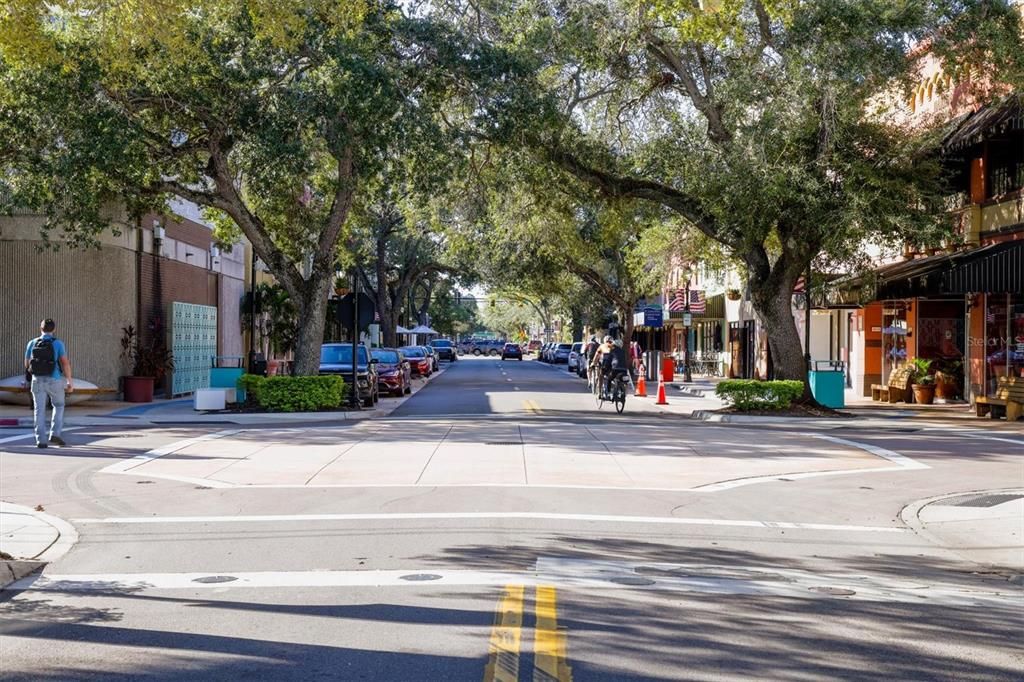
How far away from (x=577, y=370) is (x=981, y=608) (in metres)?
48.5

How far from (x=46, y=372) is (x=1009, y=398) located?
65.3ft

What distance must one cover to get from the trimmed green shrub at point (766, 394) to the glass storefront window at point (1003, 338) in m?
5.02

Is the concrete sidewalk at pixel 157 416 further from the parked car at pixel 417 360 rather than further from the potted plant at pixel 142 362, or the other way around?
the parked car at pixel 417 360

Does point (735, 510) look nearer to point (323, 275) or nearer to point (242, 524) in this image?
point (242, 524)

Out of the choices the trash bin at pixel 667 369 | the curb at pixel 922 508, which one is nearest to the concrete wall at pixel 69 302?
the trash bin at pixel 667 369

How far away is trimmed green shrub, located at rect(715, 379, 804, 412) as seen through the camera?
26.1 metres

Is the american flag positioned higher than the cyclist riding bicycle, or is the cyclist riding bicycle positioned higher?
the american flag

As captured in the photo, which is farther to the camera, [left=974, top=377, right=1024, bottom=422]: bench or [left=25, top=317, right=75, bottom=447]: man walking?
[left=974, top=377, right=1024, bottom=422]: bench

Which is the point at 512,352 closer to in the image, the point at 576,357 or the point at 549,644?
the point at 576,357

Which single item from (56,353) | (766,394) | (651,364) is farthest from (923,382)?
(56,353)

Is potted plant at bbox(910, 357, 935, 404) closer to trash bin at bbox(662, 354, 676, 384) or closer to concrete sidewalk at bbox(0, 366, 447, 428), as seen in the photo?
trash bin at bbox(662, 354, 676, 384)

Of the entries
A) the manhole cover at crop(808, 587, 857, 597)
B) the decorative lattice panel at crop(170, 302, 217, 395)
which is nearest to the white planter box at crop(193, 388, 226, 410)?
the decorative lattice panel at crop(170, 302, 217, 395)

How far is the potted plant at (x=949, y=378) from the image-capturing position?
100 ft

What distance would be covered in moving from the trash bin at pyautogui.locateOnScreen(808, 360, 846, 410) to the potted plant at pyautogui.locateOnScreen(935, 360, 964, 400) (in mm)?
4264
